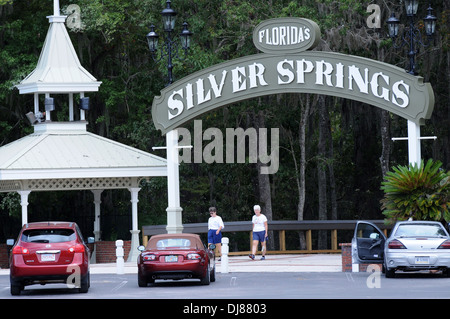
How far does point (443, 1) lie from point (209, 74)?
12717mm

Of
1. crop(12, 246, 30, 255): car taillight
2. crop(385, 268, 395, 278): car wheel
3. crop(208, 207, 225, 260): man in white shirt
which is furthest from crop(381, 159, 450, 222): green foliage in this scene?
crop(12, 246, 30, 255): car taillight

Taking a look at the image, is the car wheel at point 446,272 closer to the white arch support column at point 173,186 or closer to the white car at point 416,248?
the white car at point 416,248

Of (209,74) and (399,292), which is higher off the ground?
(209,74)

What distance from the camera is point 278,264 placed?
30.8 m

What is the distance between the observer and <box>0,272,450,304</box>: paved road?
20.3 meters

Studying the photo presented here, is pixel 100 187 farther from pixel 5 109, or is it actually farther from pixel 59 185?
pixel 5 109

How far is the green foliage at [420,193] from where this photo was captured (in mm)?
27562

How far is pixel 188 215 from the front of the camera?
46.2m

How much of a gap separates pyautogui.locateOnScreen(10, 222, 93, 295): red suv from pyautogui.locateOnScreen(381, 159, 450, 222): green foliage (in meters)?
9.34

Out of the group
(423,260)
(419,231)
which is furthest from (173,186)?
(423,260)

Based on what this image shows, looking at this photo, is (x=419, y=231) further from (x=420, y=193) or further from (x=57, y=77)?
(x=57, y=77)

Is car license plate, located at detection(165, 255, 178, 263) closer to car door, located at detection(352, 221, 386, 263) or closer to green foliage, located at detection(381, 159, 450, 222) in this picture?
car door, located at detection(352, 221, 386, 263)

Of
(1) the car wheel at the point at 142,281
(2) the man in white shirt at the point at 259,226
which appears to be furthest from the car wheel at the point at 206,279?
(2) the man in white shirt at the point at 259,226

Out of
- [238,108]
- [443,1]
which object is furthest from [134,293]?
[443,1]
